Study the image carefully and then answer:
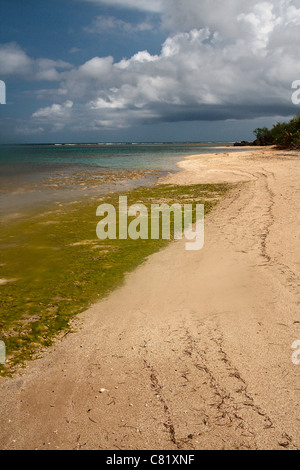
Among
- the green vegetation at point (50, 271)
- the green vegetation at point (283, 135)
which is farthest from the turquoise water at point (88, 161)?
the green vegetation at point (50, 271)

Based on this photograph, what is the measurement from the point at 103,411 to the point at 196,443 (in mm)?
875

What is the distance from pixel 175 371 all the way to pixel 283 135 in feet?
147

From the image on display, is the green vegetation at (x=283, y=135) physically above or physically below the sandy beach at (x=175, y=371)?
above

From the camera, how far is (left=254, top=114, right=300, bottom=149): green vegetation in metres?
35.0

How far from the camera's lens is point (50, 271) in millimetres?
6148

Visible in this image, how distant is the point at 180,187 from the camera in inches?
625

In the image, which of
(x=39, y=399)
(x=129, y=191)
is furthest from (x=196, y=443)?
(x=129, y=191)

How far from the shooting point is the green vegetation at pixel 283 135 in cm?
3496

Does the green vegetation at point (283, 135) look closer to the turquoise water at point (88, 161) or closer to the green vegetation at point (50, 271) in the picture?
the turquoise water at point (88, 161)

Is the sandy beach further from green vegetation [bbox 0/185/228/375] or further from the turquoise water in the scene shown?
the turquoise water

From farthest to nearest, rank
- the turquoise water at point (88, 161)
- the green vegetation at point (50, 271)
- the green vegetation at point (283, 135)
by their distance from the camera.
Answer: the green vegetation at point (283, 135), the turquoise water at point (88, 161), the green vegetation at point (50, 271)

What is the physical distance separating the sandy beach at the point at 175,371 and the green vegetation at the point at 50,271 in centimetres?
36

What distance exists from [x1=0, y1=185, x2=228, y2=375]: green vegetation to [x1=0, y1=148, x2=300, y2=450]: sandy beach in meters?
0.36
